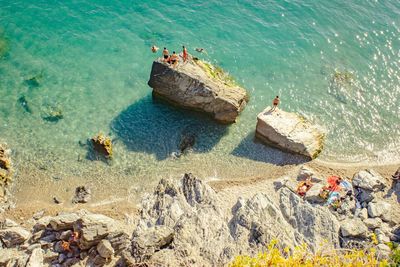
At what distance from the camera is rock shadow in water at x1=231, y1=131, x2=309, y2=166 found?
31.1 meters

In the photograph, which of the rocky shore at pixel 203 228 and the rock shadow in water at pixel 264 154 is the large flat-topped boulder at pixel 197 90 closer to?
the rock shadow in water at pixel 264 154

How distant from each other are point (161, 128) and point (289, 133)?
1039 cm

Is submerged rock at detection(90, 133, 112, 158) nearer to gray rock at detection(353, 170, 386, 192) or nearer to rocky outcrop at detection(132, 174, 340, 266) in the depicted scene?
rocky outcrop at detection(132, 174, 340, 266)

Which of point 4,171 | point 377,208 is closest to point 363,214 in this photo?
point 377,208

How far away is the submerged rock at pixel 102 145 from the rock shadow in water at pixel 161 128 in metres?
1.37

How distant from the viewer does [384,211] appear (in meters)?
27.1

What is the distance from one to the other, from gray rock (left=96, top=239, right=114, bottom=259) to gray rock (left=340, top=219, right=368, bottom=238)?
1423cm

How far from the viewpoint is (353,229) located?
24625 mm

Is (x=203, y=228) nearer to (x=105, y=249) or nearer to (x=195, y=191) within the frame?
(x=195, y=191)

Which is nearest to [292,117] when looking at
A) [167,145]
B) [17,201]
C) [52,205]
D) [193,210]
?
[167,145]

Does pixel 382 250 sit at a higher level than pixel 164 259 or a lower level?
higher

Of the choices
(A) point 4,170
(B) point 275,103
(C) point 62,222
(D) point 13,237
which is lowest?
(A) point 4,170

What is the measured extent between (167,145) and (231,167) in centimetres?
541

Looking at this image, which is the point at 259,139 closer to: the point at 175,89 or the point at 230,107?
the point at 230,107
